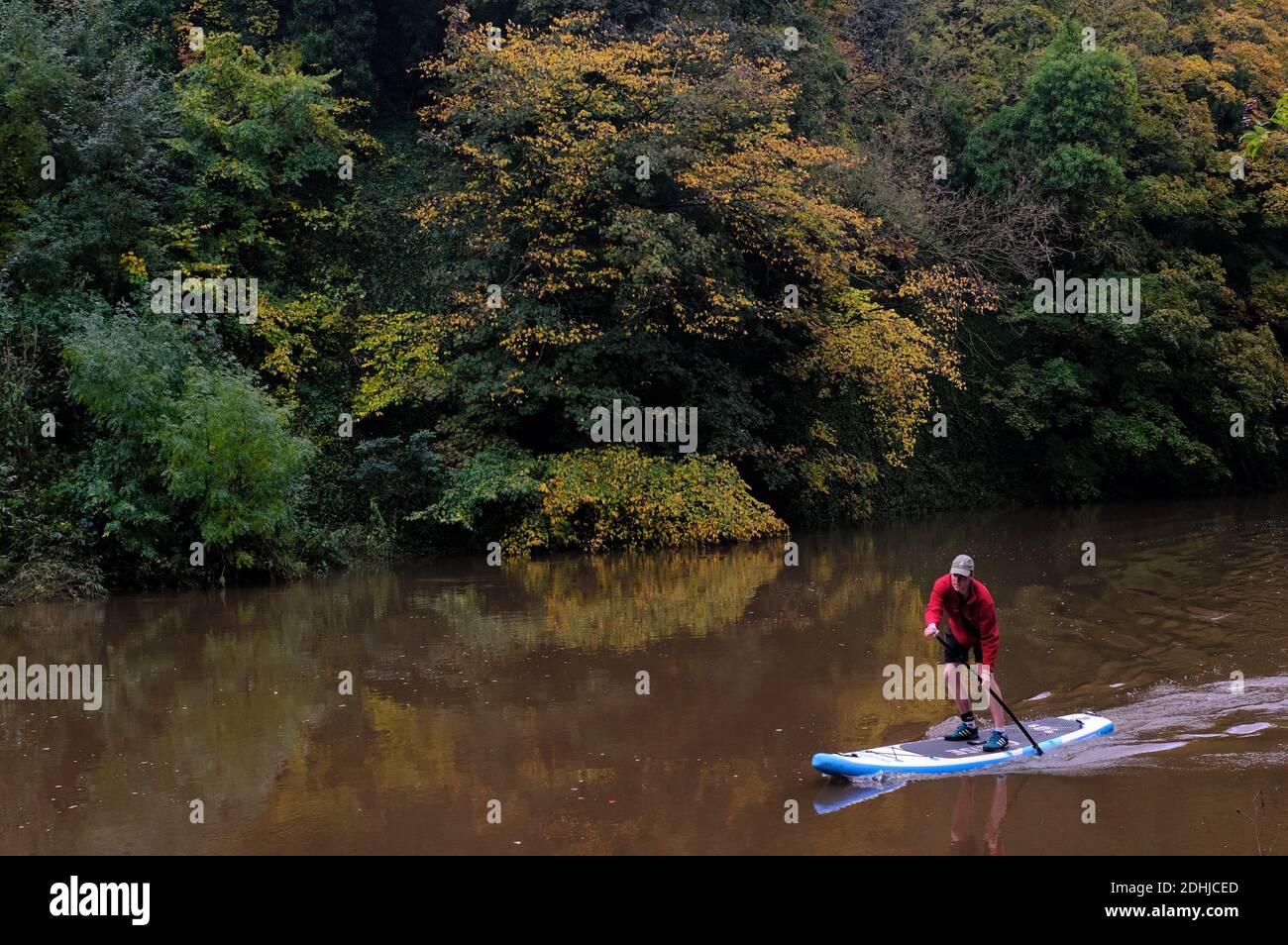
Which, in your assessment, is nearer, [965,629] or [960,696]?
[960,696]

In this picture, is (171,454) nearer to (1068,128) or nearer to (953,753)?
(953,753)

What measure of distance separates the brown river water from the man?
1.51ft

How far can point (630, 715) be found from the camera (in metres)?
10.2

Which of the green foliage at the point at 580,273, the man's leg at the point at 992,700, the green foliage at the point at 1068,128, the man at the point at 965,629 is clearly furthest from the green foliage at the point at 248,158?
the man's leg at the point at 992,700

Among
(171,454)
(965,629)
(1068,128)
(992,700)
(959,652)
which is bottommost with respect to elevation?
(992,700)

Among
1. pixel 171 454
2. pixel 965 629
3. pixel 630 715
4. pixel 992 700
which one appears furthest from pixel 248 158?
pixel 992 700

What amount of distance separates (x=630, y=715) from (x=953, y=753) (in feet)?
8.90

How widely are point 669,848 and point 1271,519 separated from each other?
63.4ft

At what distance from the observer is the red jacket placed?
923cm

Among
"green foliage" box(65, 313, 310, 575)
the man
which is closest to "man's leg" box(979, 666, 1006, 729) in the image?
the man

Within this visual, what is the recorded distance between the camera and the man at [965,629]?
916 cm

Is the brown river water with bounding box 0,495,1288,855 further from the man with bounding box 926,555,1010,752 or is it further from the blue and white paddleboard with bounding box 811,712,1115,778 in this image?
the man with bounding box 926,555,1010,752

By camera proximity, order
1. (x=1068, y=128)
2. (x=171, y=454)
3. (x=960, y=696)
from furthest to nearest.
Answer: (x=1068, y=128)
(x=171, y=454)
(x=960, y=696)

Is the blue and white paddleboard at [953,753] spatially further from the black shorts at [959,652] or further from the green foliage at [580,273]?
the green foliage at [580,273]
